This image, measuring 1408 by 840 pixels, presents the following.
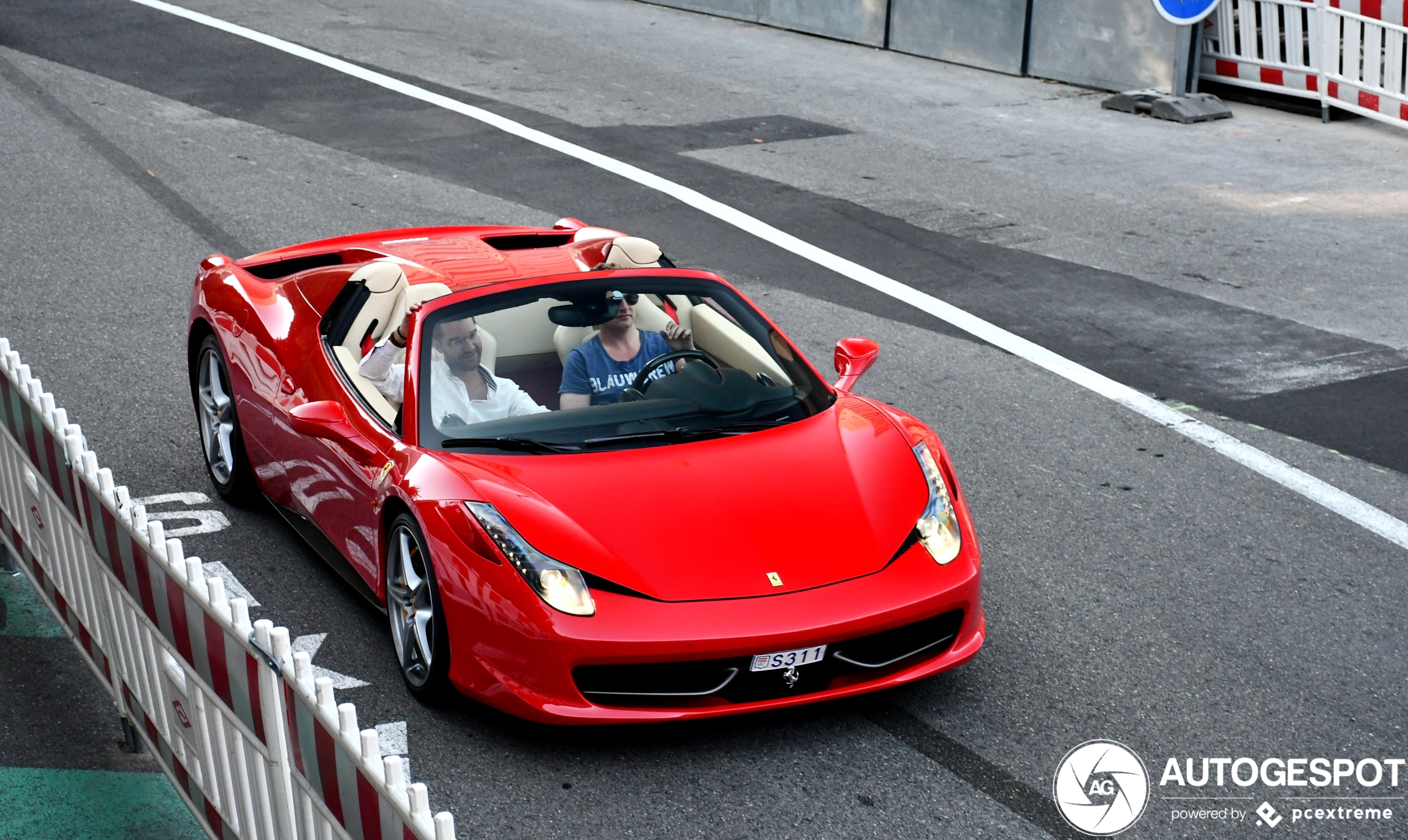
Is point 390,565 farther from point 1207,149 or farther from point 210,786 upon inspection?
point 1207,149

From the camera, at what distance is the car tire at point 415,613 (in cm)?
502

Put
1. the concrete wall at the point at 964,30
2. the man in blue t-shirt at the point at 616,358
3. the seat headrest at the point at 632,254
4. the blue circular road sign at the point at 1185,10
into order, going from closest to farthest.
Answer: the man in blue t-shirt at the point at 616,358 < the seat headrest at the point at 632,254 < the blue circular road sign at the point at 1185,10 < the concrete wall at the point at 964,30

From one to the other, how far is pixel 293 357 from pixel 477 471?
1.48m

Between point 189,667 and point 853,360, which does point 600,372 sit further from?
point 189,667

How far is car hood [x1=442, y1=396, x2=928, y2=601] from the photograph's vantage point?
4840mm

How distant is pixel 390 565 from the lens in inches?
212

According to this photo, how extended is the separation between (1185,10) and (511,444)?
40.8 ft

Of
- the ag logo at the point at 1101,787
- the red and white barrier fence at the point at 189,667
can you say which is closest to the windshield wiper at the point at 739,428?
the ag logo at the point at 1101,787

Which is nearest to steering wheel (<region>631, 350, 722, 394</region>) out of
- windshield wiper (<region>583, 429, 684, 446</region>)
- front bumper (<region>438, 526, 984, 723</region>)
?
windshield wiper (<region>583, 429, 684, 446</region>)

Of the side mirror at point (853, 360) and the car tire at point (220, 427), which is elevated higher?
the side mirror at point (853, 360)

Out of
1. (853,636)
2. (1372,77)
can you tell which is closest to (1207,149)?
(1372,77)

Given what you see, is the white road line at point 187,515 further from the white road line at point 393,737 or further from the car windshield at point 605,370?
the white road line at point 393,737

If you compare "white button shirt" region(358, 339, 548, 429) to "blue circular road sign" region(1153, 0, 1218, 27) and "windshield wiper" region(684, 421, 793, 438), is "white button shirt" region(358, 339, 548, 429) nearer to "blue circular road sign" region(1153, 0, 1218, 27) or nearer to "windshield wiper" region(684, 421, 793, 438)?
"windshield wiper" region(684, 421, 793, 438)

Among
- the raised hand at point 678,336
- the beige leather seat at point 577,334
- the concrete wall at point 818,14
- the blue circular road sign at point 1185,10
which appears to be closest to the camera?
the beige leather seat at point 577,334
